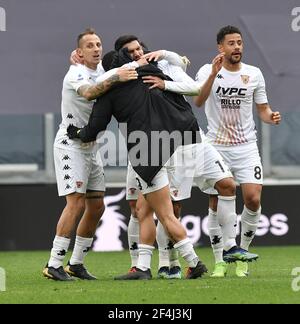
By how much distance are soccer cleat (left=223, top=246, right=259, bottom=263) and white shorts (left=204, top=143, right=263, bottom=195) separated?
887mm

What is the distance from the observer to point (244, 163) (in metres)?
11.1

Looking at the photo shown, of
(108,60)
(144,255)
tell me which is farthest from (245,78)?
(144,255)

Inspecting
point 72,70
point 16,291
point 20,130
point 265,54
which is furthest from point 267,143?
point 16,291

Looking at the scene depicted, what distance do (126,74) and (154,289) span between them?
1.86m

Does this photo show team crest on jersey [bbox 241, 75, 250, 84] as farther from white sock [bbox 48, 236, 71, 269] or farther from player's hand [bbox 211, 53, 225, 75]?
white sock [bbox 48, 236, 71, 269]

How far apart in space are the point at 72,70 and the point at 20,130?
5.96 meters

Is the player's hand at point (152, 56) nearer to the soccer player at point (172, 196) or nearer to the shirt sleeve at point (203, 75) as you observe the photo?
the soccer player at point (172, 196)

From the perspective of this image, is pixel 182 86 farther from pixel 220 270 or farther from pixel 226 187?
pixel 220 270

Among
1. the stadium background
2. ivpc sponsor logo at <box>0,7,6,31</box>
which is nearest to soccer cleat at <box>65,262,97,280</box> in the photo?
the stadium background

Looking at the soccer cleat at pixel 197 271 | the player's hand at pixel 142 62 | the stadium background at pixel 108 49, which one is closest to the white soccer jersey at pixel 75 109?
the player's hand at pixel 142 62

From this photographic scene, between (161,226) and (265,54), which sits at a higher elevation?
(265,54)

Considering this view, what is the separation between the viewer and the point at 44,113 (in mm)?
16250

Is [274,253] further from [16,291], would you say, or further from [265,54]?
[16,291]

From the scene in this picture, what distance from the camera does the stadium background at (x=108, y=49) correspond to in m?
15.8
